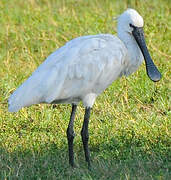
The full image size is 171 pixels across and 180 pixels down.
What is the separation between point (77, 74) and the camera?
20.9ft

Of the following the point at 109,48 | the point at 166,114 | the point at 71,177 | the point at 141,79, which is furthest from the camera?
the point at 141,79

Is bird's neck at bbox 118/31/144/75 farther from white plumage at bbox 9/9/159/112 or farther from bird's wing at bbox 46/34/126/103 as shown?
bird's wing at bbox 46/34/126/103

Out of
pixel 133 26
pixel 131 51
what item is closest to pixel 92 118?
pixel 131 51

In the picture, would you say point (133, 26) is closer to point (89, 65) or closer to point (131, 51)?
point (131, 51)

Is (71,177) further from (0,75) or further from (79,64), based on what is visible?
(0,75)

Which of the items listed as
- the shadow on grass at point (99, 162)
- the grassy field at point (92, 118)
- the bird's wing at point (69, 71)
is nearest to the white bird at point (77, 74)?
the bird's wing at point (69, 71)

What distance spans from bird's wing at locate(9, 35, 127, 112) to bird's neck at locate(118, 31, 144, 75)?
0.77 ft

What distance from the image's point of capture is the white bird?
20.3ft

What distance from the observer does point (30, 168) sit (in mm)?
6246

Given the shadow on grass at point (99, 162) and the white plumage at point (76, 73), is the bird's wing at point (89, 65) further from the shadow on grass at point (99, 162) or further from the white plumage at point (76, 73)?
the shadow on grass at point (99, 162)

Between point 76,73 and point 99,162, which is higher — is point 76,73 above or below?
above

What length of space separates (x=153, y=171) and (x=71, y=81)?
3.62 ft

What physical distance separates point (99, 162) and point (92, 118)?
3.86ft

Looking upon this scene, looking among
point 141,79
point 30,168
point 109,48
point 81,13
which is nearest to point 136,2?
point 81,13
